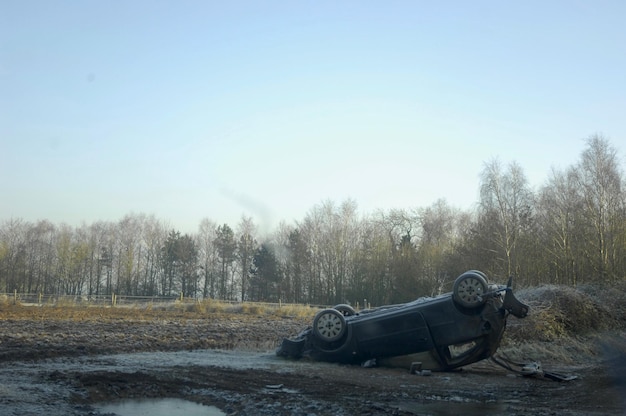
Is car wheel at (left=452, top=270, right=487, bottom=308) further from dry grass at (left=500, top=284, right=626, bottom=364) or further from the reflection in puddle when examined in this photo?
the reflection in puddle

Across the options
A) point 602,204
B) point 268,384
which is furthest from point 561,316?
point 602,204

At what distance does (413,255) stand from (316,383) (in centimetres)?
4698

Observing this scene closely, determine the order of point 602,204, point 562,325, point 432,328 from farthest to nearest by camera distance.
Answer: point 602,204 → point 562,325 → point 432,328

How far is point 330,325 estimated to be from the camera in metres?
14.8

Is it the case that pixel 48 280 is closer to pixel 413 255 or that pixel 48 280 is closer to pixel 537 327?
pixel 413 255

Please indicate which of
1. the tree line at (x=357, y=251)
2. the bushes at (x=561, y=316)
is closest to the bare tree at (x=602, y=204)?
the tree line at (x=357, y=251)

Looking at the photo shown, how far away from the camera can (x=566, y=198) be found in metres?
49.8

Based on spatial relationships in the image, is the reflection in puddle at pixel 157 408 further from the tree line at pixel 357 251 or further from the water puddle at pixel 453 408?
the tree line at pixel 357 251

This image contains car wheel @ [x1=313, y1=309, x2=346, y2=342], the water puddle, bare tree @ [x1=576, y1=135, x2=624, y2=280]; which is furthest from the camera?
bare tree @ [x1=576, y1=135, x2=624, y2=280]

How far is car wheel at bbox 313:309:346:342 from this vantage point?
14.6m

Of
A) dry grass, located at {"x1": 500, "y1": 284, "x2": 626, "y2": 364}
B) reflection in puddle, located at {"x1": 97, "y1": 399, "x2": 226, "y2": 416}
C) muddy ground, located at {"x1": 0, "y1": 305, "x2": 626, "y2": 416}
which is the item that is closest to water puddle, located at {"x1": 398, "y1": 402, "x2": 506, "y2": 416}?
muddy ground, located at {"x1": 0, "y1": 305, "x2": 626, "y2": 416}

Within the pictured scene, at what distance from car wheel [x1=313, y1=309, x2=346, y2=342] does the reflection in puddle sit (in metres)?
5.25

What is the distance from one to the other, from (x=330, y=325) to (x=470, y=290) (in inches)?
138

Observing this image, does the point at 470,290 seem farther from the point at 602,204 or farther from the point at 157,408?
the point at 602,204
